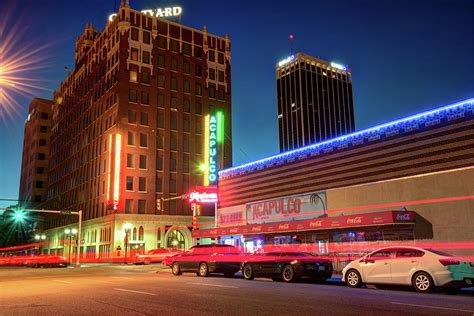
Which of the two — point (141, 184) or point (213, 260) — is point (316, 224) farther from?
point (141, 184)

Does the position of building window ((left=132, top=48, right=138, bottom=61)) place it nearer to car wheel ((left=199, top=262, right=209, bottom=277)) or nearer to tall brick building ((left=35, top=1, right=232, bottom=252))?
tall brick building ((left=35, top=1, right=232, bottom=252))

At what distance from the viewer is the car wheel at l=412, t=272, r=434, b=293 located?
13586 millimetres

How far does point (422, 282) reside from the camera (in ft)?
45.3

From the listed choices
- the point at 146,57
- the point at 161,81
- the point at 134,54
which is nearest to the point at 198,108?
the point at 161,81

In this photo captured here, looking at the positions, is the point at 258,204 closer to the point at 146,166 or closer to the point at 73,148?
the point at 146,166

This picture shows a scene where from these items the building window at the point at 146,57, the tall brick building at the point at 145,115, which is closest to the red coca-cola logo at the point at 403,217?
the tall brick building at the point at 145,115

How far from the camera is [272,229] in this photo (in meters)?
30.4

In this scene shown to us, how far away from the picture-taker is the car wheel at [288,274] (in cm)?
1786

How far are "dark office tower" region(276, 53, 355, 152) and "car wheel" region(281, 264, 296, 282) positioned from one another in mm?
142628

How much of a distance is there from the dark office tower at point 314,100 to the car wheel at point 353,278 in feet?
474

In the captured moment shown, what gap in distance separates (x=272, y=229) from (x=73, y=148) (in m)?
50.7

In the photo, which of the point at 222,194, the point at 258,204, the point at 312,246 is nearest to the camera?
the point at 312,246

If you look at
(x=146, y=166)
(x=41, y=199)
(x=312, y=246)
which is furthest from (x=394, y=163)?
(x=41, y=199)

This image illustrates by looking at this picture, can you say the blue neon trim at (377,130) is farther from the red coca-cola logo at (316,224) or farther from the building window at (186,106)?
the building window at (186,106)
